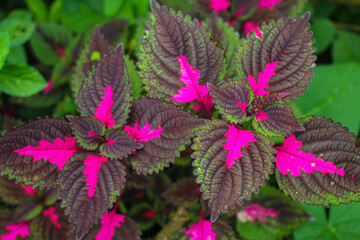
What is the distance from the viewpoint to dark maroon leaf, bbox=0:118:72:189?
0.87 m

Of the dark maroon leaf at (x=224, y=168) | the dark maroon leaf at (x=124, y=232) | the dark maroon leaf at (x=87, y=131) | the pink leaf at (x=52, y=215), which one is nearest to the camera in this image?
the dark maroon leaf at (x=224, y=168)

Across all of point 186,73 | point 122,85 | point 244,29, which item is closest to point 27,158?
point 122,85

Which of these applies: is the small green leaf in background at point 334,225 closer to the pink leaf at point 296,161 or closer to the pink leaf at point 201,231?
the pink leaf at point 201,231

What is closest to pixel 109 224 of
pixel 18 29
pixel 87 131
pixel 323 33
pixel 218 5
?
pixel 87 131

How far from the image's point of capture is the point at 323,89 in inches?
63.9

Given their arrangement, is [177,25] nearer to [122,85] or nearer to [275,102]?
[122,85]

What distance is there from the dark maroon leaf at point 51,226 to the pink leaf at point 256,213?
2.04 feet

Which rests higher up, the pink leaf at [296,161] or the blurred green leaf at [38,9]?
the pink leaf at [296,161]

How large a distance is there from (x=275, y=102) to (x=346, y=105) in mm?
851

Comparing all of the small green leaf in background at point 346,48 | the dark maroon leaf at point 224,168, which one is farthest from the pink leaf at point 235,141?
the small green leaf in background at point 346,48

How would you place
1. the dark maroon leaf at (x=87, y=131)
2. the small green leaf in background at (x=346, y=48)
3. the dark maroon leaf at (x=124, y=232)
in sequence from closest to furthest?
the dark maroon leaf at (x=87, y=131) → the dark maroon leaf at (x=124, y=232) → the small green leaf in background at (x=346, y=48)

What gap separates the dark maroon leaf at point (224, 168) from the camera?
800mm

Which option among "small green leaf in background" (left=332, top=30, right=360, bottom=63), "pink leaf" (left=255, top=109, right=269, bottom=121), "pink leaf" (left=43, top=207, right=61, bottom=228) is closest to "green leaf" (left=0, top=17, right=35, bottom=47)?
"pink leaf" (left=43, top=207, right=61, bottom=228)

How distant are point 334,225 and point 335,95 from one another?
0.58 metres
